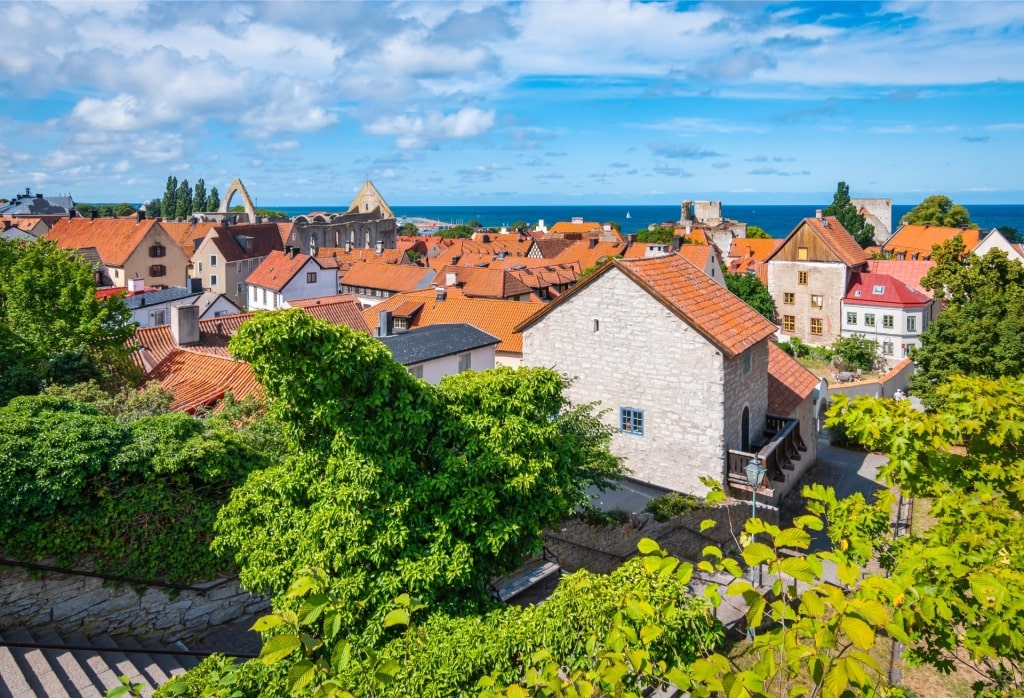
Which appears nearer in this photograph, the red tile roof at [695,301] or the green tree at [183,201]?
the red tile roof at [695,301]

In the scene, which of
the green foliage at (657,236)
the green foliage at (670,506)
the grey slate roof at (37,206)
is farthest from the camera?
the grey slate roof at (37,206)

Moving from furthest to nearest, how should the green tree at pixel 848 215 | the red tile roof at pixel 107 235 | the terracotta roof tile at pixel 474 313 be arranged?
the green tree at pixel 848 215
the red tile roof at pixel 107 235
the terracotta roof tile at pixel 474 313

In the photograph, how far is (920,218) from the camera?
316 ft

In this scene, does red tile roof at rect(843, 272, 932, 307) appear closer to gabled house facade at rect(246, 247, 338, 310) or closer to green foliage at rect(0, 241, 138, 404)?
gabled house facade at rect(246, 247, 338, 310)

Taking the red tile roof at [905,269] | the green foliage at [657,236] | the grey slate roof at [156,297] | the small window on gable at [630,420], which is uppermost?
the green foliage at [657,236]

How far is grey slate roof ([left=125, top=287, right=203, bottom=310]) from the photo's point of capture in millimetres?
39688

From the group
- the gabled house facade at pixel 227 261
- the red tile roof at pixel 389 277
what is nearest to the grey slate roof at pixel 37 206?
the gabled house facade at pixel 227 261

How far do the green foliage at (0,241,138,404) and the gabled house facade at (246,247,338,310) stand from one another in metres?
28.9

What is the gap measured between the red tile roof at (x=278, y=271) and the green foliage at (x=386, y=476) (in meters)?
46.7

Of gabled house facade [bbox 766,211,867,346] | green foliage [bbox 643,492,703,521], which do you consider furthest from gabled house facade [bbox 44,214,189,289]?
green foliage [bbox 643,492,703,521]

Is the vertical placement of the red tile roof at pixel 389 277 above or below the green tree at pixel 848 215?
below

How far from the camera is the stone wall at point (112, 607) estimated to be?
39.9ft

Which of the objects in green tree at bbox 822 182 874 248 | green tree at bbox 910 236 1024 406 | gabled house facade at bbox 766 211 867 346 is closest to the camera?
green tree at bbox 910 236 1024 406

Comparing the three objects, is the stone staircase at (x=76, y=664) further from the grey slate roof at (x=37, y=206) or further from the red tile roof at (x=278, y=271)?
the grey slate roof at (x=37, y=206)
